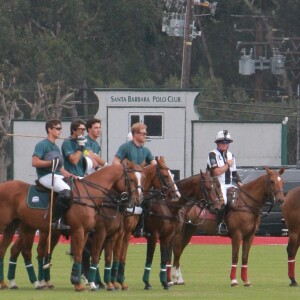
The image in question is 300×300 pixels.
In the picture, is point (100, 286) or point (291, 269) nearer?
point (100, 286)

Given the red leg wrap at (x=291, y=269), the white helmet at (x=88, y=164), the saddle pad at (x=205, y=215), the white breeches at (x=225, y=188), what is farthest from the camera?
the saddle pad at (x=205, y=215)

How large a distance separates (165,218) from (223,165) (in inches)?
61.2

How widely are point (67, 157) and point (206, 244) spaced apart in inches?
579

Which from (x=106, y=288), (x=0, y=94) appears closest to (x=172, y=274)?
(x=106, y=288)

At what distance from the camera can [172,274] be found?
68.5 feet

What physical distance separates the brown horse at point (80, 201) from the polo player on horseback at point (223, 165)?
1.78m

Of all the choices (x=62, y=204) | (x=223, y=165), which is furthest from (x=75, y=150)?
(x=223, y=165)

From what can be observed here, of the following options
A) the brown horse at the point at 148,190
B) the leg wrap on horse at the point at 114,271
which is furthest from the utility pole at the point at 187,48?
the leg wrap on horse at the point at 114,271

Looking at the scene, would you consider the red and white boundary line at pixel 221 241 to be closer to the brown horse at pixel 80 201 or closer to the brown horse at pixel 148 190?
the brown horse at pixel 148 190

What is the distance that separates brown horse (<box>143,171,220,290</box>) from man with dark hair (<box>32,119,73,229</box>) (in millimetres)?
1340

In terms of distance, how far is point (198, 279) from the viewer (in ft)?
72.4

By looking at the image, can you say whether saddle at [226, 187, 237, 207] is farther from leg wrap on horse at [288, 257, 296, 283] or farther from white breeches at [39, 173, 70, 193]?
white breeches at [39, 173, 70, 193]

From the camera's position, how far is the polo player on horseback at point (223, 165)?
66.5ft

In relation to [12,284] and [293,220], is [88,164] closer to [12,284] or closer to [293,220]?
[12,284]
